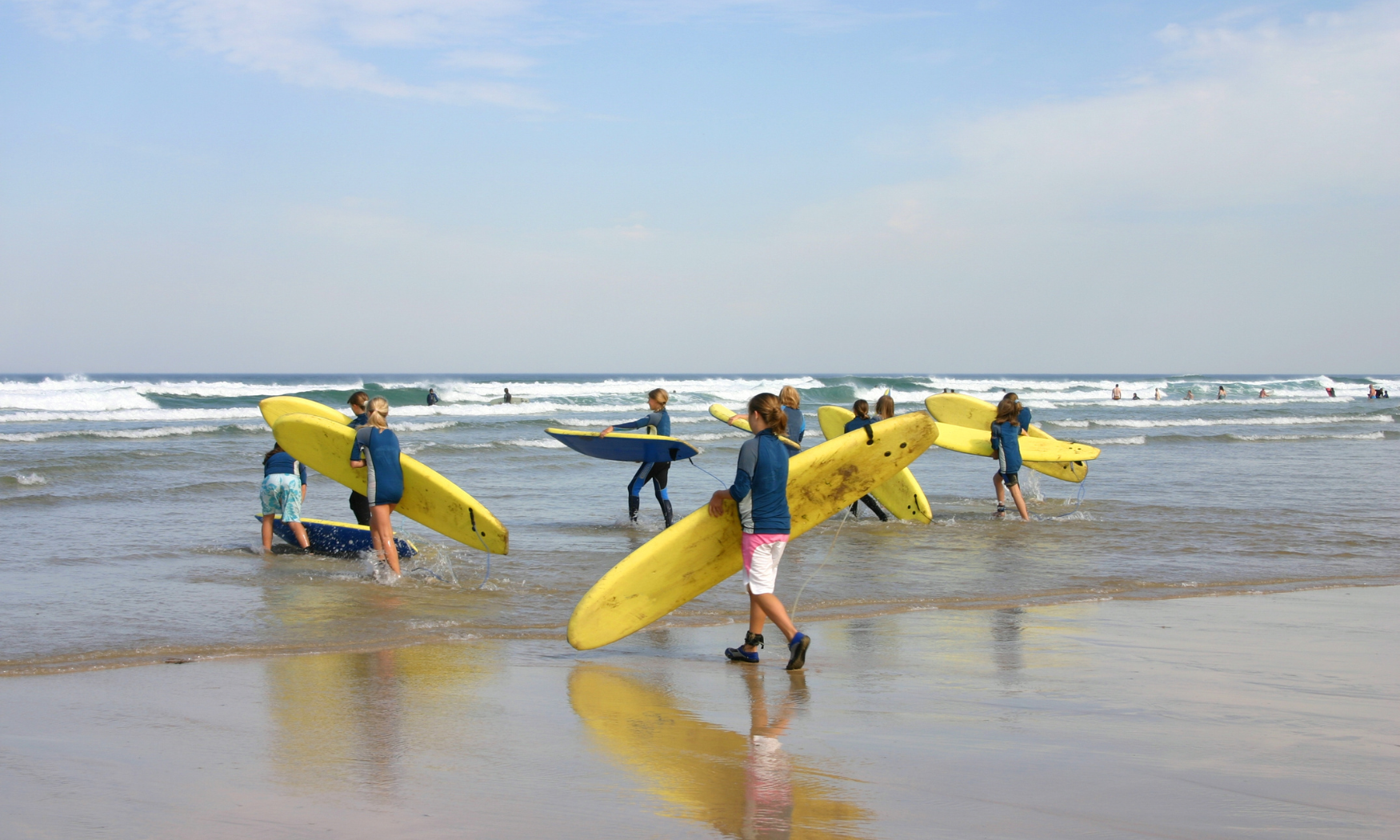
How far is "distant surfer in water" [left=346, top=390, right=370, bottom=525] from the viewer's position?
9445 millimetres

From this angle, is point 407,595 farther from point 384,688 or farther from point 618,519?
point 618,519

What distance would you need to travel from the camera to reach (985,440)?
1365cm

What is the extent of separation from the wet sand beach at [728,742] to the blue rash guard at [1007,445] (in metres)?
6.26

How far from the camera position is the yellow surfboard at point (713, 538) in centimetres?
606

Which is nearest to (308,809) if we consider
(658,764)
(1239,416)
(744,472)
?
(658,764)

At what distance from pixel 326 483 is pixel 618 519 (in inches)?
265

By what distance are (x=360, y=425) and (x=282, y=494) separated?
4.41 ft

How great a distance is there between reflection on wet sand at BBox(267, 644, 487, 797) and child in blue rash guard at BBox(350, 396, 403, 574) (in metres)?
2.47

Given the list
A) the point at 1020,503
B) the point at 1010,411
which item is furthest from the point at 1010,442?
the point at 1020,503

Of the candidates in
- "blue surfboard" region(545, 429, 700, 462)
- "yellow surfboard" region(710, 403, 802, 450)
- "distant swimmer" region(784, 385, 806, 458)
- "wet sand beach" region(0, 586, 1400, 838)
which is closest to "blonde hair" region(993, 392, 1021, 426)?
"distant swimmer" region(784, 385, 806, 458)

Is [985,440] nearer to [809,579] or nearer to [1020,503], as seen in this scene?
[1020,503]

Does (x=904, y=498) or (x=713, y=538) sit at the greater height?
(x=713, y=538)

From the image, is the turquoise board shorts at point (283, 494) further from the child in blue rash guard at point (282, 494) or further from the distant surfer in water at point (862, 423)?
the distant surfer in water at point (862, 423)

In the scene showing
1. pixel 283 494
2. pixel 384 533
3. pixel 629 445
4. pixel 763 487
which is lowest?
pixel 384 533
